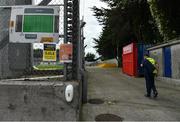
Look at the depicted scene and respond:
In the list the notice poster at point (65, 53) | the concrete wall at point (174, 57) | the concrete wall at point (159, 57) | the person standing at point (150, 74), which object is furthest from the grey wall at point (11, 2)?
the concrete wall at point (159, 57)

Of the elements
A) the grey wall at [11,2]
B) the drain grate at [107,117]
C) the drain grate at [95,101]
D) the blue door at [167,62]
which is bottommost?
the drain grate at [107,117]

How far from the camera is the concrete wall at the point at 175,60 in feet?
47.1

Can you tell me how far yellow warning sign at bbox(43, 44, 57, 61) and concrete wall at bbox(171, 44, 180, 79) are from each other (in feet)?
31.2

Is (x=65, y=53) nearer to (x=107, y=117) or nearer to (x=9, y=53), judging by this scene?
(x=9, y=53)

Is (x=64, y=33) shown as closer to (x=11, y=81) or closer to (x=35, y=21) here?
(x=35, y=21)

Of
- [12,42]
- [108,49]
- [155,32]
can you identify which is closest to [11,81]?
[12,42]

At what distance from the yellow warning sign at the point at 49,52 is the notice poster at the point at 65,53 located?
0.14m

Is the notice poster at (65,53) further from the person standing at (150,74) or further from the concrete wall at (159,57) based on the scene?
the concrete wall at (159,57)

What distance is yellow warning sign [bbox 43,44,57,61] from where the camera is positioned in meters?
6.11

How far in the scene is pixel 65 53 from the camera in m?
6.21

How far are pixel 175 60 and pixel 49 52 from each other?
33.1ft

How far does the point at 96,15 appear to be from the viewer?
38531mm

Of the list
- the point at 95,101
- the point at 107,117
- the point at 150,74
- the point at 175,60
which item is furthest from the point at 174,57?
the point at 107,117

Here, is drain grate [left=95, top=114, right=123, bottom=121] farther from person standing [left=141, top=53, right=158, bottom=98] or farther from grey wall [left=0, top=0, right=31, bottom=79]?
person standing [left=141, top=53, right=158, bottom=98]
